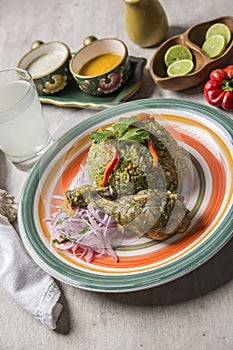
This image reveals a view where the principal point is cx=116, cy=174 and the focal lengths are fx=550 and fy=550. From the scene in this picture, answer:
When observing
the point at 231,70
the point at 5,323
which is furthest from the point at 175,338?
the point at 231,70

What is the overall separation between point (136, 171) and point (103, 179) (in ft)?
0.53

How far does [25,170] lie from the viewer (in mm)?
3143

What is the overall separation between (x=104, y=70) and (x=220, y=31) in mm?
745

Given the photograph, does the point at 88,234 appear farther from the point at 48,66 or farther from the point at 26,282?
the point at 48,66

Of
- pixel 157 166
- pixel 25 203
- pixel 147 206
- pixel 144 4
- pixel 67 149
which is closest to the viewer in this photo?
pixel 147 206

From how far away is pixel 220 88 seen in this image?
308cm

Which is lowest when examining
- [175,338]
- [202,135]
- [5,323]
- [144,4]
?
[5,323]

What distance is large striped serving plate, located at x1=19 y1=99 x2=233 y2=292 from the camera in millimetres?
2238

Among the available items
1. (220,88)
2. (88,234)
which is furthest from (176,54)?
(88,234)

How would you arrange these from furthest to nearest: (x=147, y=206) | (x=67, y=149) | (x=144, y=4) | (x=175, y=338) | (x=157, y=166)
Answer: (x=144, y=4) → (x=67, y=149) → (x=157, y=166) → (x=147, y=206) → (x=175, y=338)

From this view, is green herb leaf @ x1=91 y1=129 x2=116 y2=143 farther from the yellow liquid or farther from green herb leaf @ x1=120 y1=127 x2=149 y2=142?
the yellow liquid

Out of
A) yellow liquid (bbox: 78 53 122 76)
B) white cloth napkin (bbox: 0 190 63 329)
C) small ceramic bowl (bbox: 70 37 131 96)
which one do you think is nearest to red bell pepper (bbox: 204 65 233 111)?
small ceramic bowl (bbox: 70 37 131 96)

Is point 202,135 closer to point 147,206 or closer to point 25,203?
point 147,206

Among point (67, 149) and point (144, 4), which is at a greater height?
point (144, 4)
